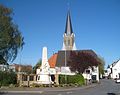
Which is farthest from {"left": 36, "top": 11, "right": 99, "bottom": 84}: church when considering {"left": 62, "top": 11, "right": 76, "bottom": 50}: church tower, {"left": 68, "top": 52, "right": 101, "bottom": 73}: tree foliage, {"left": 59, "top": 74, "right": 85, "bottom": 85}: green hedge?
{"left": 68, "top": 52, "right": 101, "bottom": 73}: tree foliage

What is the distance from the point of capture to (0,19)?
53.3 m

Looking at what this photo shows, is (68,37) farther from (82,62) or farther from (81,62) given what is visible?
(82,62)

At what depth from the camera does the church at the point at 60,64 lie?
4459cm

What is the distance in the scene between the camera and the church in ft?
146

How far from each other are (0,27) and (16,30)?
4154 mm

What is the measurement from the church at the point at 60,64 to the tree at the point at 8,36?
21.6ft

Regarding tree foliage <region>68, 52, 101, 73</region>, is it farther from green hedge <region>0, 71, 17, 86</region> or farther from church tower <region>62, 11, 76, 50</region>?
church tower <region>62, 11, 76, 50</region>

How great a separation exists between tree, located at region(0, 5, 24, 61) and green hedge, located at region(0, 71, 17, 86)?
30.1 feet

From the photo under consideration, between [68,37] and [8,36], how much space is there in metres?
77.7

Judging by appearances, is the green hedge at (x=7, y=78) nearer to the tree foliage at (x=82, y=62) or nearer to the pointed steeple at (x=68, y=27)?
the tree foliage at (x=82, y=62)

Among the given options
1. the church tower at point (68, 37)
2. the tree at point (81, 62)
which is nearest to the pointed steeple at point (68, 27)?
the church tower at point (68, 37)

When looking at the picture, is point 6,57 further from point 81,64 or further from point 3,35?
point 81,64

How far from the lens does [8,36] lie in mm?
53406

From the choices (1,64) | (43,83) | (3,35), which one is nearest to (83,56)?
(1,64)
